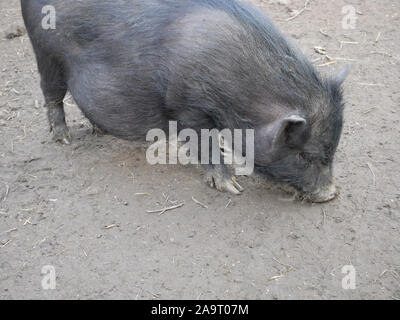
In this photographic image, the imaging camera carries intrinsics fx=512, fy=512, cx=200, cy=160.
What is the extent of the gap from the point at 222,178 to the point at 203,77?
1.07 m

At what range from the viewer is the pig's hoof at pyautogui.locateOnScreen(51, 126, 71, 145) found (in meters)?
5.30

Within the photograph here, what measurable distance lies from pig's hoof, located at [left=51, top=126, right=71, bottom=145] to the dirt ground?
0.07 m

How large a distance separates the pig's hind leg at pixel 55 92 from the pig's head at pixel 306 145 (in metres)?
2.03

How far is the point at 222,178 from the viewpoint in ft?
15.4

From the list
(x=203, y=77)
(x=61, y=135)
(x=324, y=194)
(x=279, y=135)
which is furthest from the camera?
(x=61, y=135)

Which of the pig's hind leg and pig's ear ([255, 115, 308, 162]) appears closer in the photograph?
pig's ear ([255, 115, 308, 162])

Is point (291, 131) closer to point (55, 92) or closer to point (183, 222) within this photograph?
point (183, 222)

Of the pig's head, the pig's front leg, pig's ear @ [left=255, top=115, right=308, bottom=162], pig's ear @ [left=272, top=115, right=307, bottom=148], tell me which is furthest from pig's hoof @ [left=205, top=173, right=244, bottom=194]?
pig's ear @ [left=272, top=115, right=307, bottom=148]

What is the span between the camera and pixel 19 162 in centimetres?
514

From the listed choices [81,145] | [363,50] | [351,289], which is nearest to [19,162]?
[81,145]

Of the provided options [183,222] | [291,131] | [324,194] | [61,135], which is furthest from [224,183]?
[61,135]

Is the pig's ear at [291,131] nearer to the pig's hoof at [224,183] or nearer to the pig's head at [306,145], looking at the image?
the pig's head at [306,145]

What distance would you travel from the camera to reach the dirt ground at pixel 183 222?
3906 mm

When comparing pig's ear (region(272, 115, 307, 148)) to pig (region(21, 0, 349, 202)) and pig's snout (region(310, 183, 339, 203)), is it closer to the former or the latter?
pig (region(21, 0, 349, 202))
